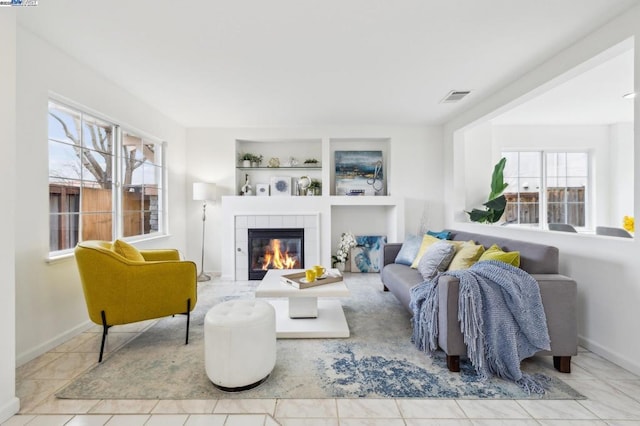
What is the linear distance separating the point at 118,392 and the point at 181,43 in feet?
8.43

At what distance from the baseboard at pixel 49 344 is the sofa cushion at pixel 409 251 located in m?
3.36

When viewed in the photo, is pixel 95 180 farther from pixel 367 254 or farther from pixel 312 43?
pixel 367 254

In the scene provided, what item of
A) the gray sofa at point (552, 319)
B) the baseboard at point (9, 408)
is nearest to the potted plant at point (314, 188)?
the gray sofa at point (552, 319)

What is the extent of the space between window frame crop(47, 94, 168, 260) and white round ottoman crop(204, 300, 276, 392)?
5.72 ft

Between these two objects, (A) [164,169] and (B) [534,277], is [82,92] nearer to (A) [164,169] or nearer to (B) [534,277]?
(A) [164,169]

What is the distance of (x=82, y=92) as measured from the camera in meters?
2.76

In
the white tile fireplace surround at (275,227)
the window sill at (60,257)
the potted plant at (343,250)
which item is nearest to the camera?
the window sill at (60,257)

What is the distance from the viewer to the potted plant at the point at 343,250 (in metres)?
4.87

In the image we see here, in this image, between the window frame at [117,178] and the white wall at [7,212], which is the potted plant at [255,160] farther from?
the white wall at [7,212]

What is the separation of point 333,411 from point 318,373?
377mm

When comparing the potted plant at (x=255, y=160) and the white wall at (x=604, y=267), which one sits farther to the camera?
the potted plant at (x=255, y=160)

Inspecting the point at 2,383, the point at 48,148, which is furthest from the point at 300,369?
the point at 48,148

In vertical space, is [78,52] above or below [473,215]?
above

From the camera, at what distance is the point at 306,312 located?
2.84 m
